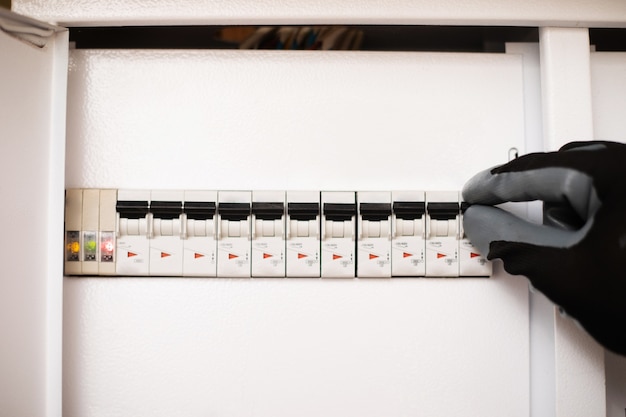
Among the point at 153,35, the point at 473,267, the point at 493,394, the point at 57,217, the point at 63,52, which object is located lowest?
the point at 493,394

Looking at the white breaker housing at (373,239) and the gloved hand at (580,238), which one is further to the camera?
the white breaker housing at (373,239)

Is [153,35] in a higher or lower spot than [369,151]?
higher

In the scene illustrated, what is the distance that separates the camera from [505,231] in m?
0.70

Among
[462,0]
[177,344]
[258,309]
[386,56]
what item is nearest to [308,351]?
[258,309]

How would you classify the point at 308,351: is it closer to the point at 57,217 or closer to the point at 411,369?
the point at 411,369

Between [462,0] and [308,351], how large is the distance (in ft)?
2.70

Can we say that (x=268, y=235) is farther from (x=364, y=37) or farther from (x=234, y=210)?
(x=364, y=37)

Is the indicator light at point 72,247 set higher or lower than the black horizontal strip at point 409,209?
lower

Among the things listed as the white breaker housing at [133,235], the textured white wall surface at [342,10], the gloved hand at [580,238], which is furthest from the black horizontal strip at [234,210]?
the gloved hand at [580,238]

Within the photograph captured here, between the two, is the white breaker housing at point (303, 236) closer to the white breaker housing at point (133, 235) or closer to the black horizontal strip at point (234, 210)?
the black horizontal strip at point (234, 210)

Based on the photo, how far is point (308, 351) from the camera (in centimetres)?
81

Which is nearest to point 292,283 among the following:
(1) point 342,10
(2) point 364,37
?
(1) point 342,10

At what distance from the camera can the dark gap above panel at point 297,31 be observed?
38.2 inches

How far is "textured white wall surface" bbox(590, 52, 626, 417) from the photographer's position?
828 millimetres
